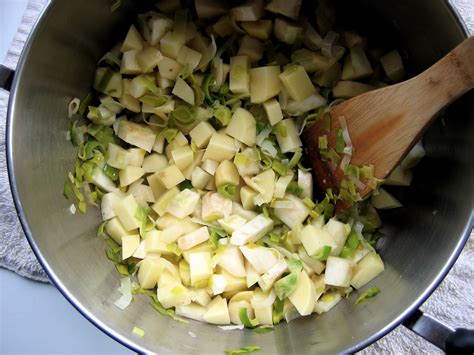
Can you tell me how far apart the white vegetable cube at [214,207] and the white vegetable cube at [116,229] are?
0.59 ft

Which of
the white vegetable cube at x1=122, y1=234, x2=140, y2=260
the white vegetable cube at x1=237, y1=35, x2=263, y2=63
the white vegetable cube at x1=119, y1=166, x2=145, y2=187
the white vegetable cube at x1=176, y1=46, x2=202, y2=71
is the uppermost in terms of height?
the white vegetable cube at x1=237, y1=35, x2=263, y2=63

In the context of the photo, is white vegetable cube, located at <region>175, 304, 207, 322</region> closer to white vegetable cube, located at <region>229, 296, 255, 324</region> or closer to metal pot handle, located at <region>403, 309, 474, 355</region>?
white vegetable cube, located at <region>229, 296, 255, 324</region>

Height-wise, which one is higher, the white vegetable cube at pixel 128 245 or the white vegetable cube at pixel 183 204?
the white vegetable cube at pixel 183 204

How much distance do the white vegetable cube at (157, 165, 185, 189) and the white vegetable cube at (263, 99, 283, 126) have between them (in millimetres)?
244

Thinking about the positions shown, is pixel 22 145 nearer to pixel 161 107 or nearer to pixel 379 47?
pixel 161 107

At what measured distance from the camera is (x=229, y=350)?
3.67ft

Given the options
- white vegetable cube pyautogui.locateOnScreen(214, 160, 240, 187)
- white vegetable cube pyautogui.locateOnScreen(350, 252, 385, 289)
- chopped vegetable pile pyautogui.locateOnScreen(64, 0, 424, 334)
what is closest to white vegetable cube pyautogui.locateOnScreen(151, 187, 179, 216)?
chopped vegetable pile pyautogui.locateOnScreen(64, 0, 424, 334)

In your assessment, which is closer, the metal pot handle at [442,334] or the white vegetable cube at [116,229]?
the metal pot handle at [442,334]

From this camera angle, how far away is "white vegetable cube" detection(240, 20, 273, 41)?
4.03 feet

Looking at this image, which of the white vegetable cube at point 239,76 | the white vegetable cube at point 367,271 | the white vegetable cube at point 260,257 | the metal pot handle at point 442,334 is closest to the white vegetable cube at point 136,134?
the white vegetable cube at point 239,76

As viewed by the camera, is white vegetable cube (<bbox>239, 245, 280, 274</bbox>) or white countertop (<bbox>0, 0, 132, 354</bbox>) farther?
white countertop (<bbox>0, 0, 132, 354</bbox>)

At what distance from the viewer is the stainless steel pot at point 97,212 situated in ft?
3.33

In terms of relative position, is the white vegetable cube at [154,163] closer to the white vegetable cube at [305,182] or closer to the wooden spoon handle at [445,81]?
the white vegetable cube at [305,182]

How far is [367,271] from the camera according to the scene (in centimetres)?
118
